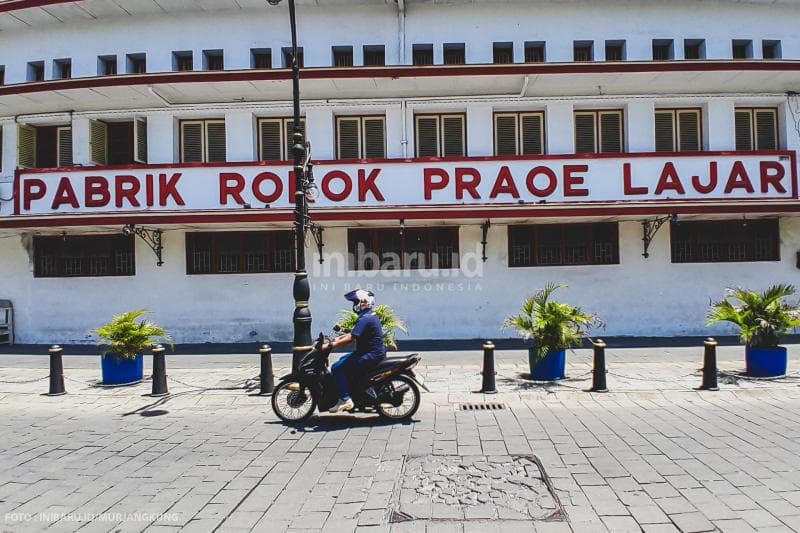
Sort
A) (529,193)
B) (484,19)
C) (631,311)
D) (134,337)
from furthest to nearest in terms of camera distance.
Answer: (484,19) < (631,311) < (529,193) < (134,337)

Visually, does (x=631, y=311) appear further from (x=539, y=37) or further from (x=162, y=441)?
(x=162, y=441)

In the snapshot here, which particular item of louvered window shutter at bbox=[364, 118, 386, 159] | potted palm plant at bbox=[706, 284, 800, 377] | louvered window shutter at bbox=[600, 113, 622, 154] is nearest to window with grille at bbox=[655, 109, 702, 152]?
louvered window shutter at bbox=[600, 113, 622, 154]

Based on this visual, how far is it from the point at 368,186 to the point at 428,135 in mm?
3123

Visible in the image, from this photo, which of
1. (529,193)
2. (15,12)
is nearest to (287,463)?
(529,193)

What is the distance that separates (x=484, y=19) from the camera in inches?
623

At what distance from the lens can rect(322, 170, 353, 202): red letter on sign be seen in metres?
13.6

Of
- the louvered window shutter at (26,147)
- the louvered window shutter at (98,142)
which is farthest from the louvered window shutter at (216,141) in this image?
the louvered window shutter at (26,147)

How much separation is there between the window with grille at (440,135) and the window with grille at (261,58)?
5.35 metres

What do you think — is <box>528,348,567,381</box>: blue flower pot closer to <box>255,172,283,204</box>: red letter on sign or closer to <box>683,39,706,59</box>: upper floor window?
<box>255,172,283,204</box>: red letter on sign

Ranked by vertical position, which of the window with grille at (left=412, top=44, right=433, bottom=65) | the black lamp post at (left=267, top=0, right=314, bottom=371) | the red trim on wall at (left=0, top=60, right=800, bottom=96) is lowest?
the black lamp post at (left=267, top=0, right=314, bottom=371)

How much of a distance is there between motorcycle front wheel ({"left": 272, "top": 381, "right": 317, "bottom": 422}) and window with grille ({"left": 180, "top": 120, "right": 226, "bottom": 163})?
10.3 metres

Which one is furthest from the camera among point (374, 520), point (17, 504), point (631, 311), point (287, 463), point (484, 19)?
Result: point (484, 19)

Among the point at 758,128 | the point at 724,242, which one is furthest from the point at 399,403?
the point at 758,128

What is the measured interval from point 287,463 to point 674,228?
1364 centimetres
